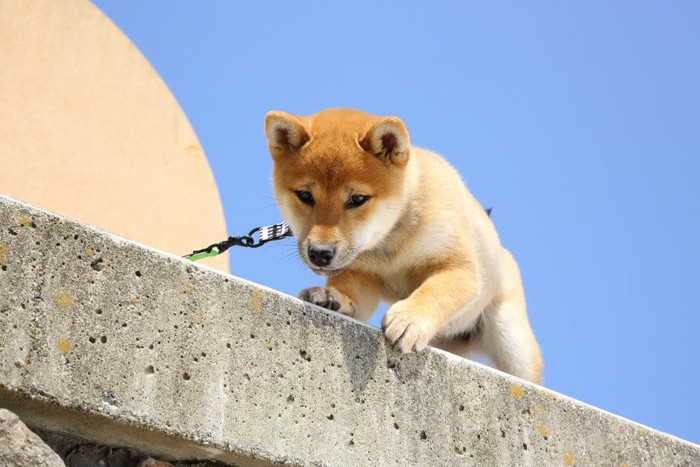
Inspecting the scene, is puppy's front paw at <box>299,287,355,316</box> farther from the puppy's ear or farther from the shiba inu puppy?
the puppy's ear

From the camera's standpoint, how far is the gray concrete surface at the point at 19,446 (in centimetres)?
242

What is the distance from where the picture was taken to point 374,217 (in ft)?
13.5

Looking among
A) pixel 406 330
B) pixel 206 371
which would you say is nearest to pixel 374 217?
pixel 406 330

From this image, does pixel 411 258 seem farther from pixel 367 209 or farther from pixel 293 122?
pixel 293 122

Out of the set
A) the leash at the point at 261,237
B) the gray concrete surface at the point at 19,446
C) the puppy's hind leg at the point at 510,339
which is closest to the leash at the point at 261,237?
the leash at the point at 261,237

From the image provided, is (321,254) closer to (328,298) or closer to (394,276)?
(328,298)

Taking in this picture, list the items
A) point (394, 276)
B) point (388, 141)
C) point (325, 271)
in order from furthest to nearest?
point (394, 276), point (388, 141), point (325, 271)

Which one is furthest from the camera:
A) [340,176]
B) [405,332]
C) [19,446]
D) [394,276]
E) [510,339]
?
[510,339]

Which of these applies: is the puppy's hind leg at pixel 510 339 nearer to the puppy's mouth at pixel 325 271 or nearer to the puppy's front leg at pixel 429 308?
the puppy's front leg at pixel 429 308

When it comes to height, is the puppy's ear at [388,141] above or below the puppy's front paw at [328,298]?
above

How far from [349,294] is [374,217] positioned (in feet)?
1.30

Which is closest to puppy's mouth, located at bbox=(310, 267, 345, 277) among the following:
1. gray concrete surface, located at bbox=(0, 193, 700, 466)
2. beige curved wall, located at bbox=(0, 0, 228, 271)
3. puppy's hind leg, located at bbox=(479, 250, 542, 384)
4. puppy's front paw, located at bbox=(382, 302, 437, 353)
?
puppy's front paw, located at bbox=(382, 302, 437, 353)

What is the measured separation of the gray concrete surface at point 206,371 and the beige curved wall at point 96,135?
4244 mm

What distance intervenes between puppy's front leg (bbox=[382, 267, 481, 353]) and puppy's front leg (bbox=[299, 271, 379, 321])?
0.96 feet
